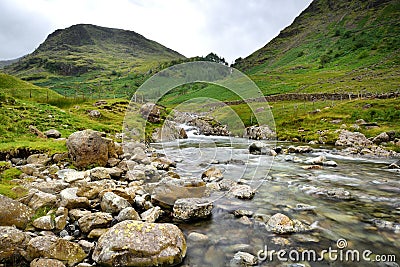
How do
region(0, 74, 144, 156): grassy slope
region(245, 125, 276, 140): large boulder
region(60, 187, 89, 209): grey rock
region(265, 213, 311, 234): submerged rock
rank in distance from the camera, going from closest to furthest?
region(265, 213, 311, 234): submerged rock < region(60, 187, 89, 209): grey rock < region(0, 74, 144, 156): grassy slope < region(245, 125, 276, 140): large boulder

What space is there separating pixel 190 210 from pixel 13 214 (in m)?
5.38

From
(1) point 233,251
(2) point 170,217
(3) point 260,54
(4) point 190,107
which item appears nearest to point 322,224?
(1) point 233,251

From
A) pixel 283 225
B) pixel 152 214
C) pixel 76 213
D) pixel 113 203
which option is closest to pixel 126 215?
pixel 152 214

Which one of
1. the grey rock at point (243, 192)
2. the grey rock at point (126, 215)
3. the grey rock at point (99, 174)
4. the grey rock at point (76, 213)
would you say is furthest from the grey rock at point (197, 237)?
the grey rock at point (99, 174)

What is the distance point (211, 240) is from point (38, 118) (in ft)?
72.5

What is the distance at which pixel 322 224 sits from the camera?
8875 millimetres

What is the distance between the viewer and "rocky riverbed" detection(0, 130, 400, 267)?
6.36 m

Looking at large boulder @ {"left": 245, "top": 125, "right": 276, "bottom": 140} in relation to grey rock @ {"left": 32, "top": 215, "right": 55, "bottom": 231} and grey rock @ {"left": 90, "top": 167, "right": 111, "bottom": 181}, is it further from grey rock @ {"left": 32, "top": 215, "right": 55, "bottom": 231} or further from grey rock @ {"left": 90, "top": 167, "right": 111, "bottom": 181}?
grey rock @ {"left": 32, "top": 215, "right": 55, "bottom": 231}

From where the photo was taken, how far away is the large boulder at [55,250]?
6.04 meters

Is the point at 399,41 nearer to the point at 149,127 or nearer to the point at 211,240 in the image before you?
the point at 149,127

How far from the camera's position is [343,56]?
108 metres

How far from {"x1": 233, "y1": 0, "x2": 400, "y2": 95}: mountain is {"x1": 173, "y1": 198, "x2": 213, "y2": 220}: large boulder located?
186ft

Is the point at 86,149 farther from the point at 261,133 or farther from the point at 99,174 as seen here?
the point at 261,133

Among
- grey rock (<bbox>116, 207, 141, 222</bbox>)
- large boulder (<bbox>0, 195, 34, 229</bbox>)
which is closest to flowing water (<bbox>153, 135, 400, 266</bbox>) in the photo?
grey rock (<bbox>116, 207, 141, 222</bbox>)
